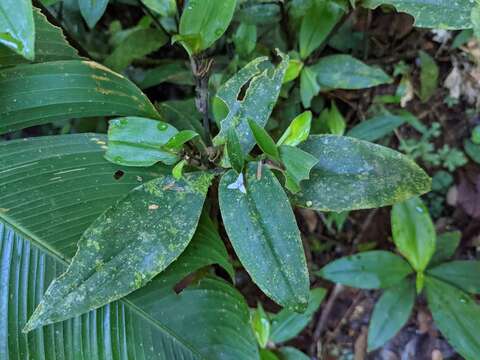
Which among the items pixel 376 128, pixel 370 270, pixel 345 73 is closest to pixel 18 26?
pixel 345 73

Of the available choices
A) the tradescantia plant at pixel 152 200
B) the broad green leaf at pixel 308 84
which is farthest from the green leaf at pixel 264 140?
the broad green leaf at pixel 308 84

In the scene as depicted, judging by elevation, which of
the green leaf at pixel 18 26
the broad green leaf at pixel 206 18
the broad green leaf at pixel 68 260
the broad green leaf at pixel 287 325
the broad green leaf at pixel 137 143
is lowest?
the broad green leaf at pixel 287 325

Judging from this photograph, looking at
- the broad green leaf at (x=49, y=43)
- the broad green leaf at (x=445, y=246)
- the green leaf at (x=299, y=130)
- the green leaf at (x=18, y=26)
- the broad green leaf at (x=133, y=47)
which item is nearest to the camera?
the green leaf at (x=18, y=26)

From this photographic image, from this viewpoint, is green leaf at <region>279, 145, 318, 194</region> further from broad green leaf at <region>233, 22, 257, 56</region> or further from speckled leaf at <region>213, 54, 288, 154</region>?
broad green leaf at <region>233, 22, 257, 56</region>

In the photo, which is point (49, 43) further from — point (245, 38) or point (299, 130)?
point (299, 130)

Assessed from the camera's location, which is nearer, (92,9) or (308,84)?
(92,9)

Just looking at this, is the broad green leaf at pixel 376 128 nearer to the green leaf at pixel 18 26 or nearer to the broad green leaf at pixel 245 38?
the broad green leaf at pixel 245 38
